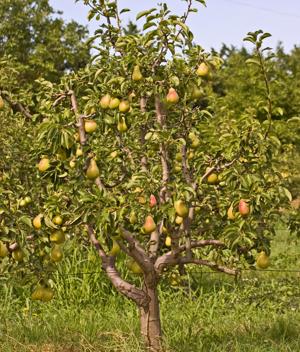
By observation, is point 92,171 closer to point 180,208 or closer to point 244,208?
point 180,208

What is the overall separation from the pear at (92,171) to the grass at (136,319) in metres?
1.17

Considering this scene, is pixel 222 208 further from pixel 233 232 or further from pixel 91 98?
pixel 91 98

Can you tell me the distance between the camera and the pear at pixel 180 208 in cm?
318

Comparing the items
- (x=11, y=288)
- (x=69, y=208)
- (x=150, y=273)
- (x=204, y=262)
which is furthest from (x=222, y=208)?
(x=11, y=288)

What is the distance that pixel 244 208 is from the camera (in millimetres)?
3283

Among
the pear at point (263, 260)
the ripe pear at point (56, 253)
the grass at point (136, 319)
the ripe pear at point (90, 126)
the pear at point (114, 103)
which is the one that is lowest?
the grass at point (136, 319)

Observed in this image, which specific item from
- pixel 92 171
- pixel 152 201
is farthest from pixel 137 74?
pixel 152 201

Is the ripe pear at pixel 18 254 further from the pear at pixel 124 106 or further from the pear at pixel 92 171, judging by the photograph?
the pear at pixel 124 106

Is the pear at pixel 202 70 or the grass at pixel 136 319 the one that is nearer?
the pear at pixel 202 70

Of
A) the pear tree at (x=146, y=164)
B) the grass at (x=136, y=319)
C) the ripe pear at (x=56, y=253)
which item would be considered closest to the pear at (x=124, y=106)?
the pear tree at (x=146, y=164)

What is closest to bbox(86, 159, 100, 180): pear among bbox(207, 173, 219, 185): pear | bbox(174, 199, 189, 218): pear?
bbox(174, 199, 189, 218): pear

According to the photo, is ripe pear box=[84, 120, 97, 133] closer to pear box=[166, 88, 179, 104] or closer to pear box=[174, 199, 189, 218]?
pear box=[166, 88, 179, 104]

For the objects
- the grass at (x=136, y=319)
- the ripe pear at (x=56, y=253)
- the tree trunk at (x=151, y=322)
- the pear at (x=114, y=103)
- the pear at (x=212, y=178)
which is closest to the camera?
the pear at (x=114, y=103)

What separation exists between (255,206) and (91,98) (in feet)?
3.63
